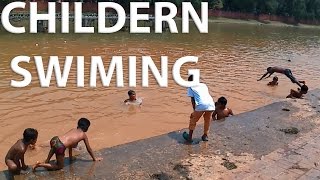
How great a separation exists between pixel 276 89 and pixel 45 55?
41.1 feet

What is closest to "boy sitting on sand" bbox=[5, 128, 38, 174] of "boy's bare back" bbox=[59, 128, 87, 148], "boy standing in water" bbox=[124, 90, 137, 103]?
"boy's bare back" bbox=[59, 128, 87, 148]

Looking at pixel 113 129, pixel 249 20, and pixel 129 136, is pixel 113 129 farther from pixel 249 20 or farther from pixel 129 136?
pixel 249 20

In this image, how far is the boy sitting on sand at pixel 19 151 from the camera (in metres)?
6.72

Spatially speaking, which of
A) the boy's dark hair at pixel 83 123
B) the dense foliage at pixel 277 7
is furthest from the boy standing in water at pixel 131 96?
the dense foliage at pixel 277 7

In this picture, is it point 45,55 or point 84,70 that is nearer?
point 84,70

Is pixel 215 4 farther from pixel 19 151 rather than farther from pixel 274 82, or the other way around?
pixel 19 151

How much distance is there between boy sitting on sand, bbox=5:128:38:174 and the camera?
22.1 feet

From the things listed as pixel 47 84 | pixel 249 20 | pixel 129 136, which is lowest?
pixel 129 136

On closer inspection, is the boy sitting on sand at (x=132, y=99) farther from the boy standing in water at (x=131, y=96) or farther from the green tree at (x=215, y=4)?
the green tree at (x=215, y=4)

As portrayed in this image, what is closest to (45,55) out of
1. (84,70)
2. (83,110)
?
(84,70)

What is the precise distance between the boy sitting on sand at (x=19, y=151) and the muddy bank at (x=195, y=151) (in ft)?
0.86

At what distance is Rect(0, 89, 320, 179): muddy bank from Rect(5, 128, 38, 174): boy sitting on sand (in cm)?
26

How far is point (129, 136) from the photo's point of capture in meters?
10.7

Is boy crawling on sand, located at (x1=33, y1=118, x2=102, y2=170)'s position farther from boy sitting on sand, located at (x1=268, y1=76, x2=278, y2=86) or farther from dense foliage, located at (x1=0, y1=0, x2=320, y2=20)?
dense foliage, located at (x1=0, y1=0, x2=320, y2=20)
